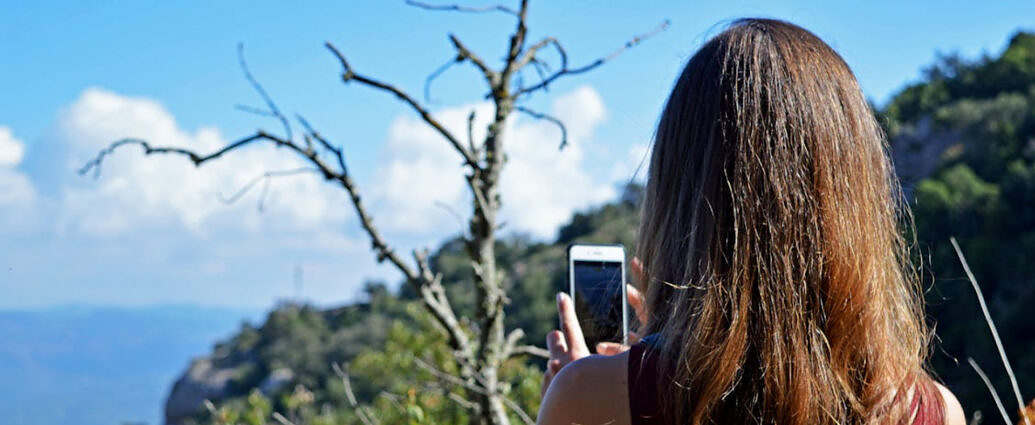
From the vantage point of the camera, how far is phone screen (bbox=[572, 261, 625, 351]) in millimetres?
1376

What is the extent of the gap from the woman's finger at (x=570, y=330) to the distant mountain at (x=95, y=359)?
61.1 inches

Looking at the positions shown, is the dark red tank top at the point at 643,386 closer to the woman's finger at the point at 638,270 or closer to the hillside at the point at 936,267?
the woman's finger at the point at 638,270

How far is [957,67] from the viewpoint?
119 feet

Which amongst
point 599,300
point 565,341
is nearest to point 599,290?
point 599,300

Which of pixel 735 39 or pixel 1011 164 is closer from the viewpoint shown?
pixel 735 39

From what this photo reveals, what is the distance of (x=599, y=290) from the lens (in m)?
1.49

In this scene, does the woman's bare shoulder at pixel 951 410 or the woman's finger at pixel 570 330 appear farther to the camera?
the woman's finger at pixel 570 330

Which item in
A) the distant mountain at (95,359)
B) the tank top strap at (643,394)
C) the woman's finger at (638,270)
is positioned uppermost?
the woman's finger at (638,270)

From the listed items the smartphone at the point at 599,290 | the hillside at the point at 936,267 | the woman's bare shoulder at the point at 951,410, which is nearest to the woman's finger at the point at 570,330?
the smartphone at the point at 599,290

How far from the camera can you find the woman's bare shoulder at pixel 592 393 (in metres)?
0.97

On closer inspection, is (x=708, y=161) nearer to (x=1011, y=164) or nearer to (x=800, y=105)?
(x=800, y=105)

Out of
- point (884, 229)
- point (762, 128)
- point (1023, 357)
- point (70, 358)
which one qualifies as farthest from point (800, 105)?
point (70, 358)

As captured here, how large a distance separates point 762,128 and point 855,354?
0.27 m

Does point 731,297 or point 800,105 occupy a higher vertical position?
point 800,105
